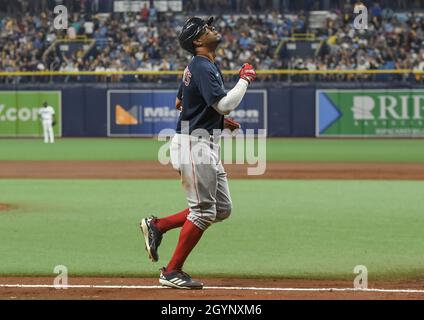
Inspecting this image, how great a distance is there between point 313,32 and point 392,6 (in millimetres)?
3669

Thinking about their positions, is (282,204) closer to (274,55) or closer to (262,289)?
(262,289)

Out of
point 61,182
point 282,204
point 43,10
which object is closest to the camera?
point 282,204

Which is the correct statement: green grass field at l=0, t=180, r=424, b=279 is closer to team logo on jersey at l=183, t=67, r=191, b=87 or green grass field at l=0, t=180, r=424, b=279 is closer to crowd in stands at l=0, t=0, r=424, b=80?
team logo on jersey at l=183, t=67, r=191, b=87

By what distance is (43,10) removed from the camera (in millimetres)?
39625

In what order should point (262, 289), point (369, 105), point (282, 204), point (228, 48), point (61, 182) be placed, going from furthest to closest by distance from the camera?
1. point (228, 48)
2. point (369, 105)
3. point (61, 182)
4. point (282, 204)
5. point (262, 289)

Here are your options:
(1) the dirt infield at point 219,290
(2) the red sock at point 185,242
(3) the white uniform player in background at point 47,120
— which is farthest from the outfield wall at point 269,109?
(2) the red sock at point 185,242

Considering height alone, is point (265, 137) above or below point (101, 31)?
below

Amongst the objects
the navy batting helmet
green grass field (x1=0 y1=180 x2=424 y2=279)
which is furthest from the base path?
the navy batting helmet

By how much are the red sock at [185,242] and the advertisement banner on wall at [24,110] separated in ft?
95.7

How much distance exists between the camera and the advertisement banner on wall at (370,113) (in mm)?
33906

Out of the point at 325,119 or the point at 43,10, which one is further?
the point at 43,10

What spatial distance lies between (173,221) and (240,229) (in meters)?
3.72

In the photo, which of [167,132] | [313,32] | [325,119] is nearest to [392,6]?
[313,32]

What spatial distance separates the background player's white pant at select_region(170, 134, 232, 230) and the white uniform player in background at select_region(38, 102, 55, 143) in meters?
25.8
